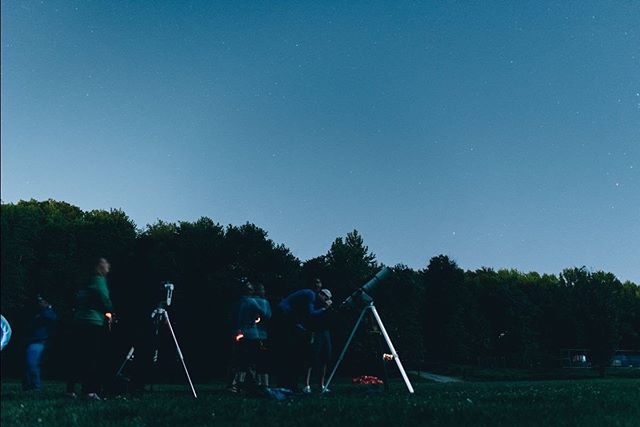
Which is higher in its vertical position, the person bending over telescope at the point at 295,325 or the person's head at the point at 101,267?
the person's head at the point at 101,267

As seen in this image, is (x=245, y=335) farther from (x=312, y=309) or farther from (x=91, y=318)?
(x=91, y=318)

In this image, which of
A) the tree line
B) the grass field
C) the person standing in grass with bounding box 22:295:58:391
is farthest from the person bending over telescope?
the tree line

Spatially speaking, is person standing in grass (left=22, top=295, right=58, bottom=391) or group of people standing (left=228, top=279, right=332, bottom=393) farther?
person standing in grass (left=22, top=295, right=58, bottom=391)

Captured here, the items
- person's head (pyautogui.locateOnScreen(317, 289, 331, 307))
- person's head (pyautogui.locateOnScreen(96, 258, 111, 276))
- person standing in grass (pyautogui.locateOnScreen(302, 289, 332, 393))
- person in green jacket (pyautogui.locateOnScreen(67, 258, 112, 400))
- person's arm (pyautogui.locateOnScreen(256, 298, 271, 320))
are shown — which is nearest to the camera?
person in green jacket (pyautogui.locateOnScreen(67, 258, 112, 400))

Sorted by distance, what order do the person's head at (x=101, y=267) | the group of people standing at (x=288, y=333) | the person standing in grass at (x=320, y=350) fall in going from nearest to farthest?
1. the person's head at (x=101, y=267)
2. the group of people standing at (x=288, y=333)
3. the person standing in grass at (x=320, y=350)

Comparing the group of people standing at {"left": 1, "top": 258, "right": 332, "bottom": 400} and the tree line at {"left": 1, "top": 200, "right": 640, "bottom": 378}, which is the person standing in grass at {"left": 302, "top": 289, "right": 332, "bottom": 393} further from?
the tree line at {"left": 1, "top": 200, "right": 640, "bottom": 378}

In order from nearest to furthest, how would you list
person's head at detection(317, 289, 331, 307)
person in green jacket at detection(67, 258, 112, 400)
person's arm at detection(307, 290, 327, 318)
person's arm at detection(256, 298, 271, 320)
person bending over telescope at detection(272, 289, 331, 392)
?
person in green jacket at detection(67, 258, 112, 400) < person's arm at detection(307, 290, 327, 318) < person bending over telescope at detection(272, 289, 331, 392) < person's head at detection(317, 289, 331, 307) < person's arm at detection(256, 298, 271, 320)

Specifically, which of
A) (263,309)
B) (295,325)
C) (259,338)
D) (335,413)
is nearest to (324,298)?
(295,325)

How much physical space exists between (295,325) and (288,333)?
26cm

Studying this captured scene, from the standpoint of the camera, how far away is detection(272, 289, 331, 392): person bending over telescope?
43.0ft

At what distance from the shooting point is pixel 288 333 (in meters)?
13.8

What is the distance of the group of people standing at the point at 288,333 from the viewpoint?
13.0 meters

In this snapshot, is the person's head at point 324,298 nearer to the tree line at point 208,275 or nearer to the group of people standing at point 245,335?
the group of people standing at point 245,335

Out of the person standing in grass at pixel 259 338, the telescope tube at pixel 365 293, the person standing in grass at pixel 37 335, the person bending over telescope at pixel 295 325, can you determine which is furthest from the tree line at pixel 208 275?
the telescope tube at pixel 365 293
